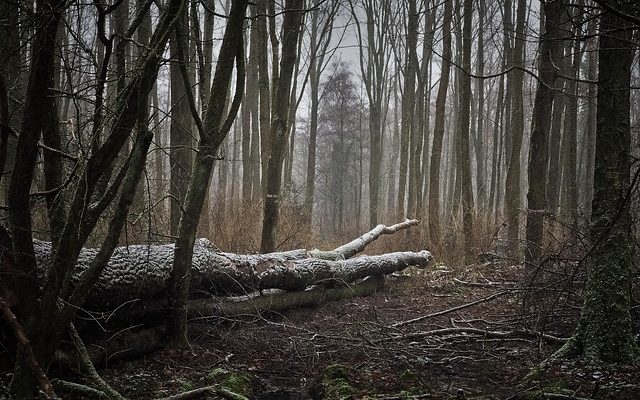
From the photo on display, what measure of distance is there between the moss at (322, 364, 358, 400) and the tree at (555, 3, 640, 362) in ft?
5.81

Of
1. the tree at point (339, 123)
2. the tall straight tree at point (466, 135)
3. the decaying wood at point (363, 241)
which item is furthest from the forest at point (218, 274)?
the tree at point (339, 123)

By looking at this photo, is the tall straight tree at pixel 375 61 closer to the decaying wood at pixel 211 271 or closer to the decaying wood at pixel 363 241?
the decaying wood at pixel 363 241

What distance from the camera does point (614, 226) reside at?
3574 millimetres

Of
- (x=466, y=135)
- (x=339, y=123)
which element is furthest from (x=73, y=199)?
(x=339, y=123)

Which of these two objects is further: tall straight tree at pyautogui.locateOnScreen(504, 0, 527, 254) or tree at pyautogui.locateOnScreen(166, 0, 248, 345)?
tall straight tree at pyautogui.locateOnScreen(504, 0, 527, 254)

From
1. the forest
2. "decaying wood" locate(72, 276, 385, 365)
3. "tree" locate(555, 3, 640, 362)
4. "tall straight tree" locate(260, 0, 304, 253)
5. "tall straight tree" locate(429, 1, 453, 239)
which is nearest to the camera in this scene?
the forest

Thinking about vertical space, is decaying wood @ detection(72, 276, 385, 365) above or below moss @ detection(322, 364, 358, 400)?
above

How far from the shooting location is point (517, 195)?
10.6 meters

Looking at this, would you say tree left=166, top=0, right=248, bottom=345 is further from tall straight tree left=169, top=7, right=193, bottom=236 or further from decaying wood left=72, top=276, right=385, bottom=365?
tall straight tree left=169, top=7, right=193, bottom=236

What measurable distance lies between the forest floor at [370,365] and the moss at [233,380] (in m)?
0.01

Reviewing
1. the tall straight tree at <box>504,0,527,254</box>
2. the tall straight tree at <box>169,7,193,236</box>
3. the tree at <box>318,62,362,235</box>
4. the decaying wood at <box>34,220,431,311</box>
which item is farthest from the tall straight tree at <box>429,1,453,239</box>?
the tree at <box>318,62,362,235</box>

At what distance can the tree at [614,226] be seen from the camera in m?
3.61

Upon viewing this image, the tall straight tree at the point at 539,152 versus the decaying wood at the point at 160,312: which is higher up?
the tall straight tree at the point at 539,152

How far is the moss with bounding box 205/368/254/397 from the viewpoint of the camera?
3.62 meters
